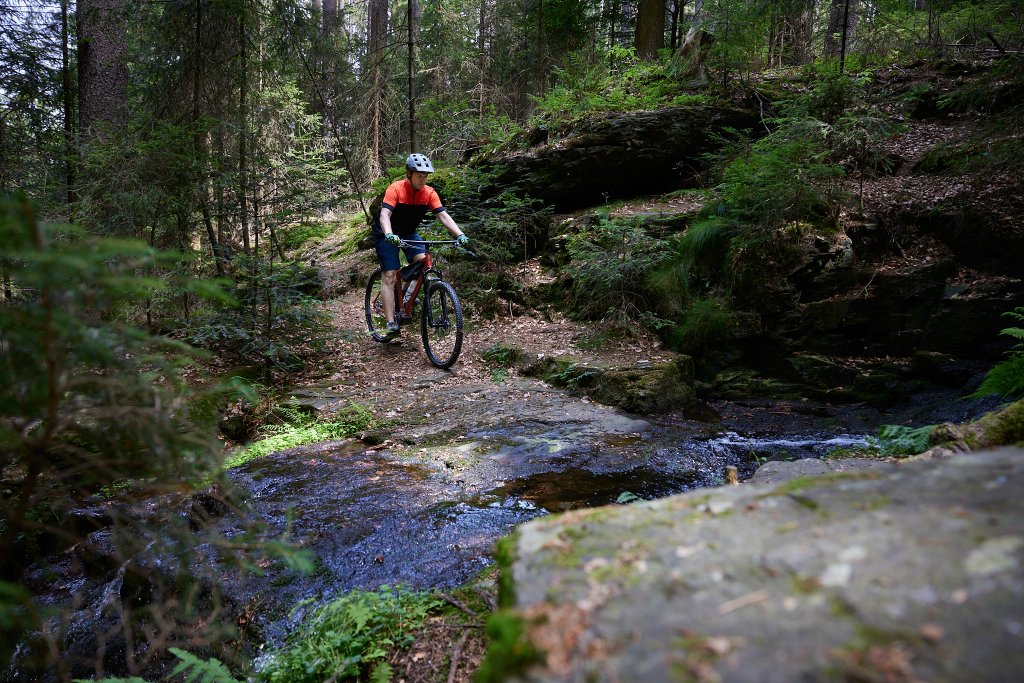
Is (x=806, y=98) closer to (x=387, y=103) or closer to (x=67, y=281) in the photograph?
(x=67, y=281)

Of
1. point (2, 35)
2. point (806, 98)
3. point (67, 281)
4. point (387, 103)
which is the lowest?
point (67, 281)

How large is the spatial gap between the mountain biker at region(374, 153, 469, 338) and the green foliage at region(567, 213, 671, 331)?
1.95m

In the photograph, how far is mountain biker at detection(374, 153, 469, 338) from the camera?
702 cm

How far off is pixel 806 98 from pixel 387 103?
1067 centimetres

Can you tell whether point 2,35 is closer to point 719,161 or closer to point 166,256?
point 166,256

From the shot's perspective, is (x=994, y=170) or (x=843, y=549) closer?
(x=843, y=549)

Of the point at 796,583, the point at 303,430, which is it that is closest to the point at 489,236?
the point at 303,430

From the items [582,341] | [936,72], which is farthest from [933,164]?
[582,341]

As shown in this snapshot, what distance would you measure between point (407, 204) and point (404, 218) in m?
0.23

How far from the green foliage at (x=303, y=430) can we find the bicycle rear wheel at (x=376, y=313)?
7.57ft

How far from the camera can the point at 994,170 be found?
6.79m

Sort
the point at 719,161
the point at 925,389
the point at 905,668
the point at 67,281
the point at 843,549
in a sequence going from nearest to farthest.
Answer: the point at 905,668
the point at 843,549
the point at 67,281
the point at 925,389
the point at 719,161

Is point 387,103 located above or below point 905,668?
above

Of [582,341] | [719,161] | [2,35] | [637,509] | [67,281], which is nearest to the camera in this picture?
[67,281]
